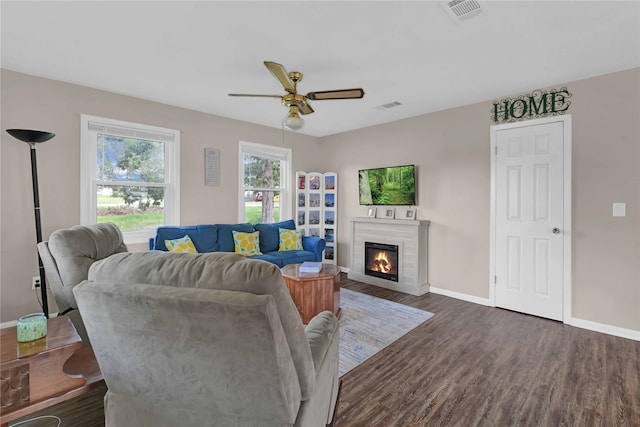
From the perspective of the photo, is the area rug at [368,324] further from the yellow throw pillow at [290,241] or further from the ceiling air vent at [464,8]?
the ceiling air vent at [464,8]

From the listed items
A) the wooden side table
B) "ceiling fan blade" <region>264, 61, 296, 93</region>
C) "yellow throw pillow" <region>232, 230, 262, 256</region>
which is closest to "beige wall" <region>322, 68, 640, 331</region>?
"yellow throw pillow" <region>232, 230, 262, 256</region>

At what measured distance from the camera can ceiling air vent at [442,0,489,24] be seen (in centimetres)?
196

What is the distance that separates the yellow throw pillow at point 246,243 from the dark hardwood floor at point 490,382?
2.26 metres

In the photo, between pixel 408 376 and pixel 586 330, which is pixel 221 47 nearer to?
pixel 408 376

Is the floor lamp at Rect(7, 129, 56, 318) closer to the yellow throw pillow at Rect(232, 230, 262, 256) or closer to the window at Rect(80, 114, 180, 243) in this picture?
the window at Rect(80, 114, 180, 243)

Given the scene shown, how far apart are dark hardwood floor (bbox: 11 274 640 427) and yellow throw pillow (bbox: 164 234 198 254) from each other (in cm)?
175

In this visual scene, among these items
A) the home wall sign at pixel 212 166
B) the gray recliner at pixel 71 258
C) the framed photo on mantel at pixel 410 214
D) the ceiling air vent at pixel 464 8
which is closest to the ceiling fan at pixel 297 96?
the ceiling air vent at pixel 464 8

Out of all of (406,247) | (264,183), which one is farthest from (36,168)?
(406,247)

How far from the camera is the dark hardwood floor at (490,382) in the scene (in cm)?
181

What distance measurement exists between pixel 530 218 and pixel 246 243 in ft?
11.7

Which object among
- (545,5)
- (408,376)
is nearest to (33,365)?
(408,376)

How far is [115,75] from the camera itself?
3.09 meters

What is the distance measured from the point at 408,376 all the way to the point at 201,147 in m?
3.83

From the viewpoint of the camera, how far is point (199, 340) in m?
1.04
